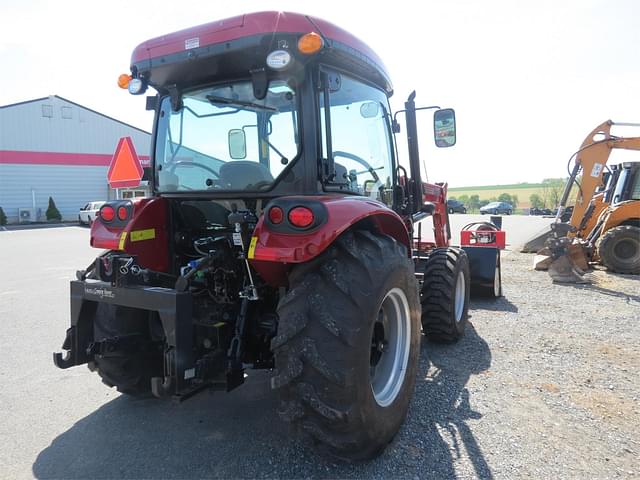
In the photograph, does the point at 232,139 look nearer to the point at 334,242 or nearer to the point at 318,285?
the point at 334,242

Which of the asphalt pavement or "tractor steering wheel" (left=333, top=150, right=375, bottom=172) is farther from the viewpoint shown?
"tractor steering wheel" (left=333, top=150, right=375, bottom=172)

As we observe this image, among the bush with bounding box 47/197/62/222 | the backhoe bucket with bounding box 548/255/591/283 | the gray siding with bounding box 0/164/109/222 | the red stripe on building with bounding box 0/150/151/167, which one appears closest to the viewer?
the backhoe bucket with bounding box 548/255/591/283

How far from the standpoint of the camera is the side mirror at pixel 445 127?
412 centimetres

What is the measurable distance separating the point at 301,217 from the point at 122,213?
1618 millimetres

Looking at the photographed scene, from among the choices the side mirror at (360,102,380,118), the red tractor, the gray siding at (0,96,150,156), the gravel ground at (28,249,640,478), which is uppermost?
the gray siding at (0,96,150,156)

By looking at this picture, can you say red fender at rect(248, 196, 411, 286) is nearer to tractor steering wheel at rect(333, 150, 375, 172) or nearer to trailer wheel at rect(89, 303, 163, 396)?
tractor steering wheel at rect(333, 150, 375, 172)

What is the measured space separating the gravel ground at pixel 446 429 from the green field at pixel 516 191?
4243 centimetres

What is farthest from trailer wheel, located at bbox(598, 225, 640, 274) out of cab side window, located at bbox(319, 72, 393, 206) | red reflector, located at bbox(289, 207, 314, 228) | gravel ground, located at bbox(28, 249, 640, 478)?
red reflector, located at bbox(289, 207, 314, 228)

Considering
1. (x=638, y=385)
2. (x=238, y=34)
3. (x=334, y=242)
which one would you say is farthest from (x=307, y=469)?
(x=638, y=385)

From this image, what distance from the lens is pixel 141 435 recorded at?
287cm

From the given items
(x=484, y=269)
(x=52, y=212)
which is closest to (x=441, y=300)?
(x=484, y=269)

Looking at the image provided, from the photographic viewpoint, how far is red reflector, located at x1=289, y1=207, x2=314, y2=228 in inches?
91.4

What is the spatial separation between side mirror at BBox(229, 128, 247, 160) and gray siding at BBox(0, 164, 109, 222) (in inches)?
1094

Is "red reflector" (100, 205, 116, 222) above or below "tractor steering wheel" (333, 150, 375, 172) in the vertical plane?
below
